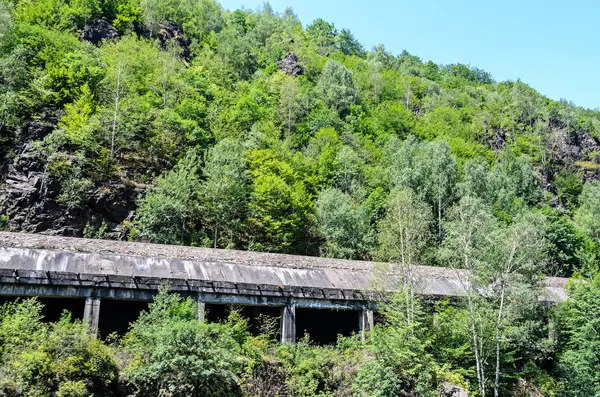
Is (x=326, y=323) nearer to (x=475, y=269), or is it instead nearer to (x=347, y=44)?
(x=475, y=269)

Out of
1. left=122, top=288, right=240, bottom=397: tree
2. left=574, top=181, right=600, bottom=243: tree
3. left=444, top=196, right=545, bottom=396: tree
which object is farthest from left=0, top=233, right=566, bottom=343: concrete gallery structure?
left=574, top=181, right=600, bottom=243: tree

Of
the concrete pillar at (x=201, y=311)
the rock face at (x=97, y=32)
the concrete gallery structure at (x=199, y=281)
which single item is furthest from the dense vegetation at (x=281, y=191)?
the concrete gallery structure at (x=199, y=281)

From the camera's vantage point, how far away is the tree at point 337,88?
257 feet

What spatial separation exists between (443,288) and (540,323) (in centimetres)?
560

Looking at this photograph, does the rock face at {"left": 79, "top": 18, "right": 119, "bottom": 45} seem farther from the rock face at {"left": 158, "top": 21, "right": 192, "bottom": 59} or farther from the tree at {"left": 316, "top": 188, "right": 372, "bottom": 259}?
the tree at {"left": 316, "top": 188, "right": 372, "bottom": 259}

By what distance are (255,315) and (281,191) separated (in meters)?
17.0

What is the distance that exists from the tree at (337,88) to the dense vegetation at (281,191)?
321 millimetres

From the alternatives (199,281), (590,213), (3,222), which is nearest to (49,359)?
(199,281)

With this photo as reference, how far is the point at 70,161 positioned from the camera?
39.2 m

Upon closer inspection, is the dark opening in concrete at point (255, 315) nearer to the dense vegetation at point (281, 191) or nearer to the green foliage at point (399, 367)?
the dense vegetation at point (281, 191)

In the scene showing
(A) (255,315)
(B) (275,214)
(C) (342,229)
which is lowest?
(A) (255,315)

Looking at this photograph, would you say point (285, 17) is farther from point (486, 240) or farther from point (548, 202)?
point (486, 240)

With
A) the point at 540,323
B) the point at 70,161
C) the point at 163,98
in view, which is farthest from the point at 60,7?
the point at 540,323

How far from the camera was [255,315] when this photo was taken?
26500 millimetres
